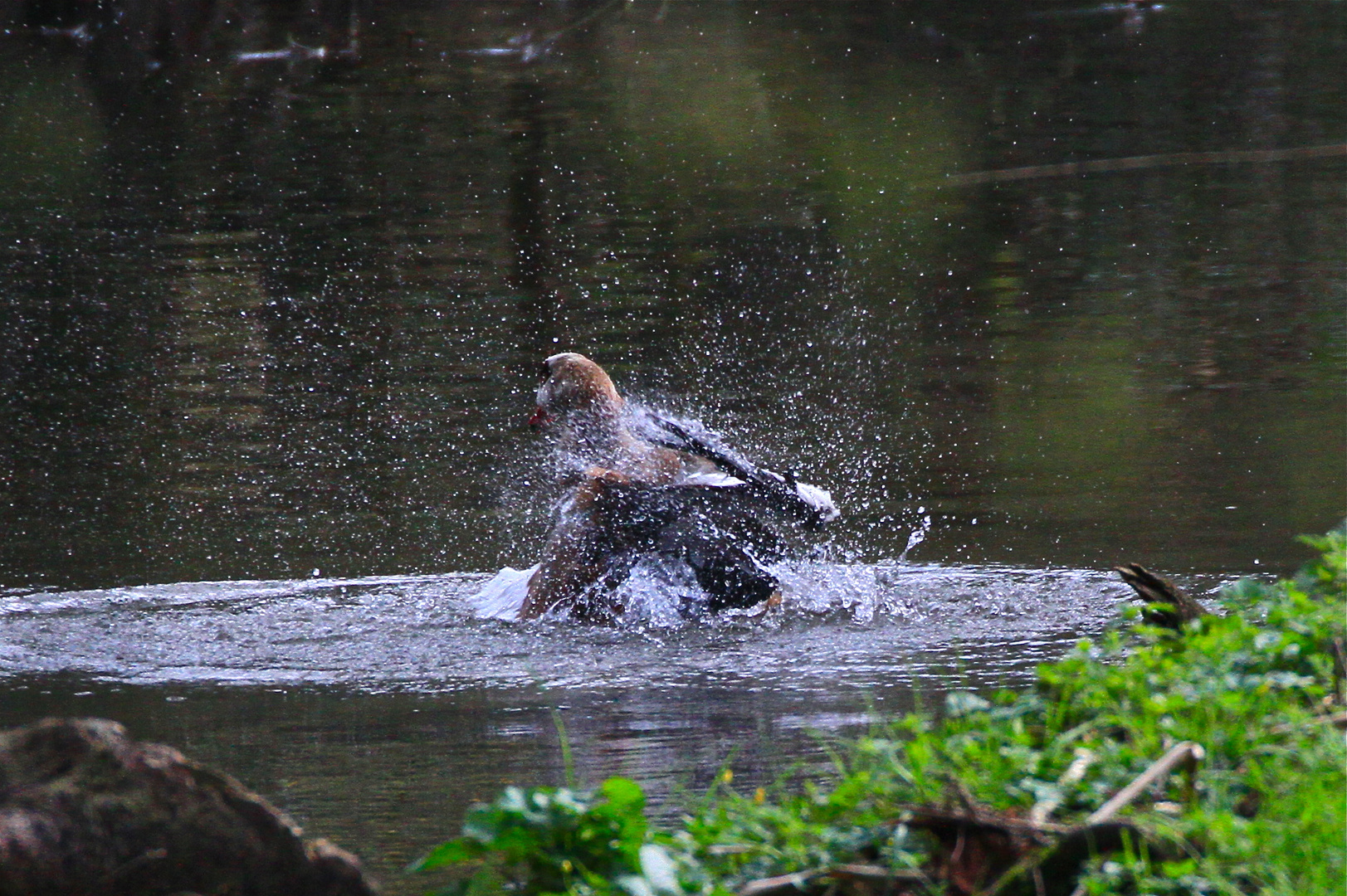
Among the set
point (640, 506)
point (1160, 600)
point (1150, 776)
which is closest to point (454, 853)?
point (1150, 776)

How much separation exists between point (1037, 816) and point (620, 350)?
30.1ft

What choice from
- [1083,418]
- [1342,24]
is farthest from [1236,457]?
[1342,24]

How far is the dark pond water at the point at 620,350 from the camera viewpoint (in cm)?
655

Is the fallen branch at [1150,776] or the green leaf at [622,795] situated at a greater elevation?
the fallen branch at [1150,776]

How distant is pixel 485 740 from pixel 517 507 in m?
3.79

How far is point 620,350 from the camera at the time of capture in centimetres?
1246

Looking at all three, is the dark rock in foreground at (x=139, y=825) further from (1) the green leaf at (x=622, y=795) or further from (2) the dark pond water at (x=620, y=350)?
(2) the dark pond water at (x=620, y=350)

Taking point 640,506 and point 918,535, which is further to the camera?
point 918,535

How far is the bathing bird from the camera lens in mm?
7160

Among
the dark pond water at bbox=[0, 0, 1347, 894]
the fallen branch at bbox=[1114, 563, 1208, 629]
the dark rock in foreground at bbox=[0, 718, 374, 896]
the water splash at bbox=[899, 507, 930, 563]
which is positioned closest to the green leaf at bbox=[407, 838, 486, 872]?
the dark rock in foreground at bbox=[0, 718, 374, 896]

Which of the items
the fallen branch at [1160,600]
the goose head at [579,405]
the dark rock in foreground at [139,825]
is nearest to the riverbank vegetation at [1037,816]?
the dark rock in foreground at [139,825]

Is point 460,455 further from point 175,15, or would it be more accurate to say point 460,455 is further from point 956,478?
point 175,15

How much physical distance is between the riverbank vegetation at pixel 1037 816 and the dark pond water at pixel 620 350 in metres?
0.87

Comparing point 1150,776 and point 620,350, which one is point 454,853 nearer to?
point 1150,776
